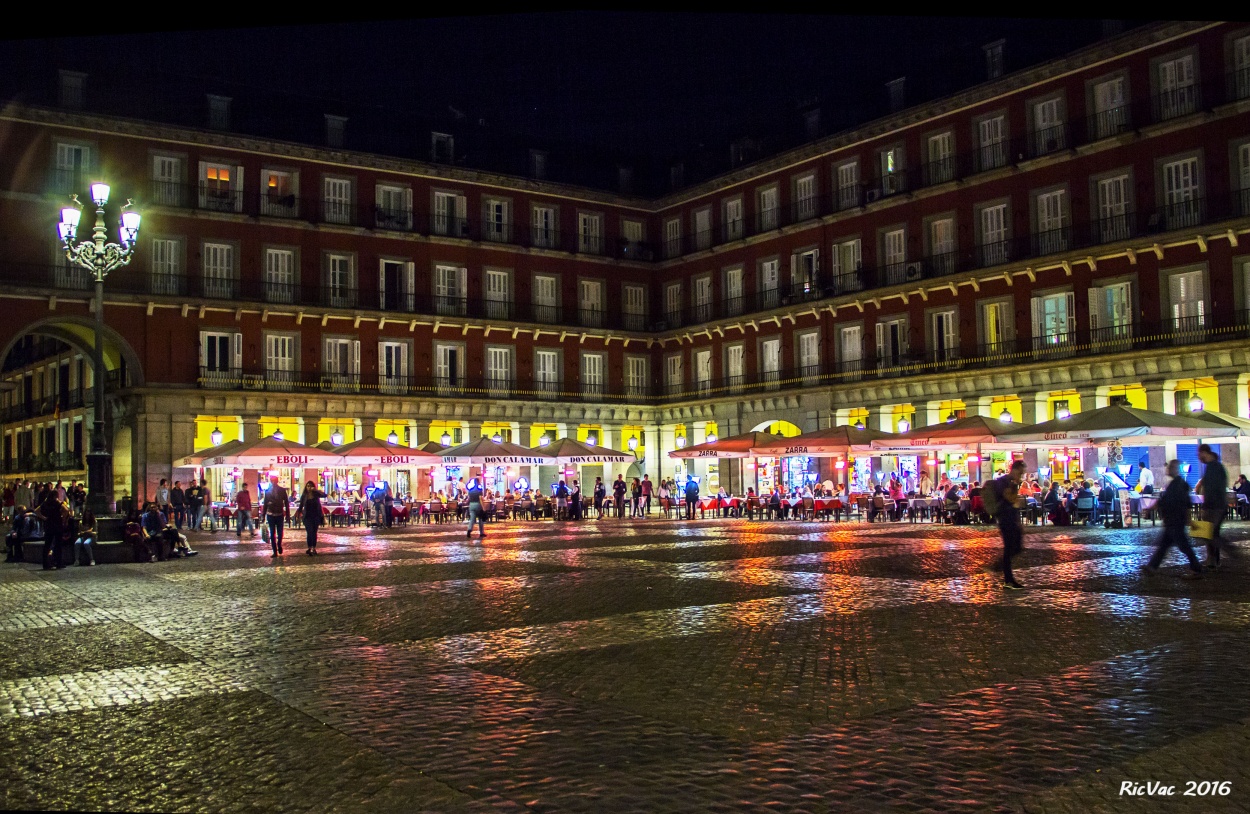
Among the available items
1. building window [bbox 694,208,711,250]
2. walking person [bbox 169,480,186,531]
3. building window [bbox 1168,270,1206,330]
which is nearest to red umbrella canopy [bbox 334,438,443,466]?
walking person [bbox 169,480,186,531]

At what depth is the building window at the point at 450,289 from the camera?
146 feet

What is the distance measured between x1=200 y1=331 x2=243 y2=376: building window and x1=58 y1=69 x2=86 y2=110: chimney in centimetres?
863

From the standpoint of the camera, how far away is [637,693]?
737 cm

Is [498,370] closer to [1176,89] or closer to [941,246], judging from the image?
[941,246]

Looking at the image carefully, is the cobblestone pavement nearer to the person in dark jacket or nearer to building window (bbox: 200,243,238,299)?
the person in dark jacket

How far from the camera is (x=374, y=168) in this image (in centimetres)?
4328

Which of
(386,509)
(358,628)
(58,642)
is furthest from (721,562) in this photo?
(386,509)

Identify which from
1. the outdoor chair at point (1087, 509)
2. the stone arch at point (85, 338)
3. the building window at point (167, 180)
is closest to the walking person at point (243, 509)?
the stone arch at point (85, 338)

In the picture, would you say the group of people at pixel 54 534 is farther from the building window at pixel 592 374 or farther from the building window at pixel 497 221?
the building window at pixel 592 374

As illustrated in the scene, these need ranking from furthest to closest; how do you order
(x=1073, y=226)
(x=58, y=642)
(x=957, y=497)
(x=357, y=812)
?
(x=1073, y=226) < (x=957, y=497) < (x=58, y=642) < (x=357, y=812)

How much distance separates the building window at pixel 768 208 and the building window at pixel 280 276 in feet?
59.2

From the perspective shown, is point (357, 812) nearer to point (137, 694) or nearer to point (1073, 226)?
point (137, 694)

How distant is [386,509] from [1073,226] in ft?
73.1

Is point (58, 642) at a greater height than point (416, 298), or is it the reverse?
point (416, 298)
